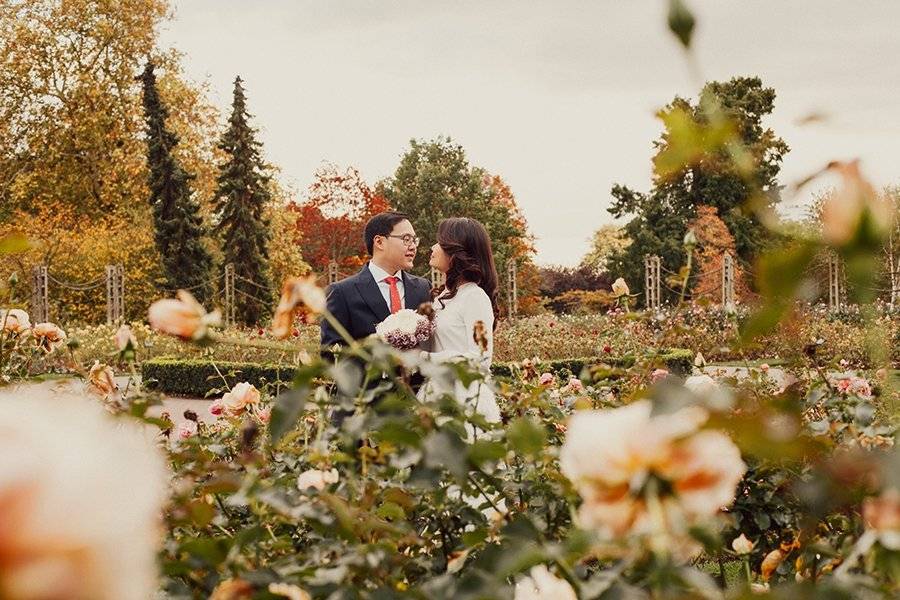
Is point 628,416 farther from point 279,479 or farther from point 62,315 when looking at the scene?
point 62,315

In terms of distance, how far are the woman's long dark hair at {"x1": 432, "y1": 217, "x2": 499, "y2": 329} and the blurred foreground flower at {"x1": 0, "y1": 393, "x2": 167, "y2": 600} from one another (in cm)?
336

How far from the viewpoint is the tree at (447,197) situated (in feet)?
113

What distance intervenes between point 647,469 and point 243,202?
2441cm

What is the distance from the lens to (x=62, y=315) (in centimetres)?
2098

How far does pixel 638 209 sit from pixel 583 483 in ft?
107

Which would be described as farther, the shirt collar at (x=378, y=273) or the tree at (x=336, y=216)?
the tree at (x=336, y=216)

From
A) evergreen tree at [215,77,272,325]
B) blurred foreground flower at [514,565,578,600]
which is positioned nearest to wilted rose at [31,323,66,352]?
blurred foreground flower at [514,565,578,600]

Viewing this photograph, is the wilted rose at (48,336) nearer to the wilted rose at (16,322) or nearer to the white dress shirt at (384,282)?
the wilted rose at (16,322)

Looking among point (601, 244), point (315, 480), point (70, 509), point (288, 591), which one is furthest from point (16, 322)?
point (601, 244)

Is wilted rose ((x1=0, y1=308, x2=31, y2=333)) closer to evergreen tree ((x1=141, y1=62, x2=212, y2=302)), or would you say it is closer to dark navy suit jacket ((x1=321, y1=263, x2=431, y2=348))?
dark navy suit jacket ((x1=321, y1=263, x2=431, y2=348))

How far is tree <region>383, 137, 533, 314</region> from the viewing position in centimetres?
3450

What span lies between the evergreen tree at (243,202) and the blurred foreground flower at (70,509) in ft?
77.8

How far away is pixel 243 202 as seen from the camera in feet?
79.6

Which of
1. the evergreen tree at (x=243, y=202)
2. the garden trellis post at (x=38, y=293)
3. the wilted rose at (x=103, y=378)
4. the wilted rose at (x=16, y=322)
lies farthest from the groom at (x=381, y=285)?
the evergreen tree at (x=243, y=202)
